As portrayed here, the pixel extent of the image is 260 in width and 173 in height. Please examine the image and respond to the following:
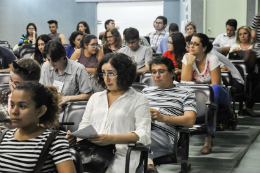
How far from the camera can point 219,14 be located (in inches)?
330

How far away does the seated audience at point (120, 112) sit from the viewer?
187cm

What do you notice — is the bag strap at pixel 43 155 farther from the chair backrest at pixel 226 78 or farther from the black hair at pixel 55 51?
the chair backrest at pixel 226 78

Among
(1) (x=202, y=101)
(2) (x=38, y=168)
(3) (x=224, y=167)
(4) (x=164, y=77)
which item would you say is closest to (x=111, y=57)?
(4) (x=164, y=77)

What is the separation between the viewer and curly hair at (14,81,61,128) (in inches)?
56.6

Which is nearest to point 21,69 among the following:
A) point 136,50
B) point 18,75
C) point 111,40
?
point 18,75

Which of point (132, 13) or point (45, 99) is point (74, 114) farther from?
point (132, 13)

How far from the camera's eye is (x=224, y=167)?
3250 mm

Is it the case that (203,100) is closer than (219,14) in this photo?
Yes

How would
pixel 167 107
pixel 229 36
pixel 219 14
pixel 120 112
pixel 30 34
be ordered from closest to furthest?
pixel 120 112 → pixel 167 107 → pixel 229 36 → pixel 30 34 → pixel 219 14

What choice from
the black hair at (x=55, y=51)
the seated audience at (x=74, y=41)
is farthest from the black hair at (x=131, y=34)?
the black hair at (x=55, y=51)

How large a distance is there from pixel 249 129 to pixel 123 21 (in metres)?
9.51

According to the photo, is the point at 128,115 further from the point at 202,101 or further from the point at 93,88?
the point at 93,88

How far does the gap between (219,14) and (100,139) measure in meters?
7.33

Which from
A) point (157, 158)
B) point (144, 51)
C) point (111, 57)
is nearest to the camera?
point (111, 57)
